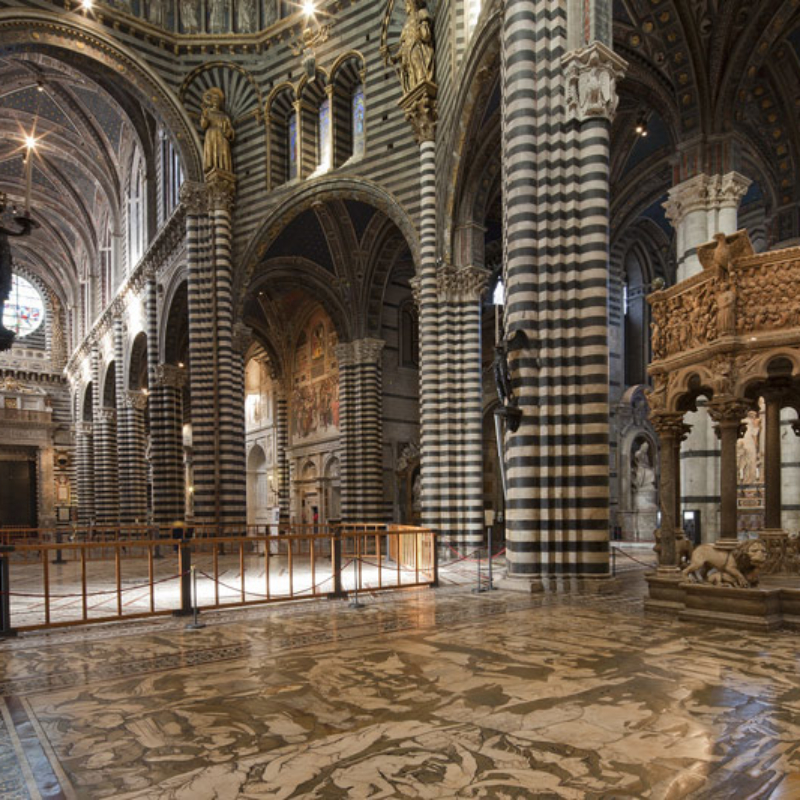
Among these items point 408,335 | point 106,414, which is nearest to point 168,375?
point 408,335

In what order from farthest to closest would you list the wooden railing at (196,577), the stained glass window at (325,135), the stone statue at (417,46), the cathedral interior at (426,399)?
the stained glass window at (325,135), the stone statue at (417,46), the wooden railing at (196,577), the cathedral interior at (426,399)

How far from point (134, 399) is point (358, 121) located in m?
17.6

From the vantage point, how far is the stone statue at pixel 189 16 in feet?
74.3

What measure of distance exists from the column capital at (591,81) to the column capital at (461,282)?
6.55 m

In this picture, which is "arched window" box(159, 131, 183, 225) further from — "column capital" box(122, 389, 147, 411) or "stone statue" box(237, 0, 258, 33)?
"column capital" box(122, 389, 147, 411)

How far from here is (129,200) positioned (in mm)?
31484

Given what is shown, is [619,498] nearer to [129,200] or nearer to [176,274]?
[176,274]

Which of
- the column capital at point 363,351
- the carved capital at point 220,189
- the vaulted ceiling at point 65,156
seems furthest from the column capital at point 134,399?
the carved capital at point 220,189

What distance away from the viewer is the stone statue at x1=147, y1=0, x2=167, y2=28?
2216 cm

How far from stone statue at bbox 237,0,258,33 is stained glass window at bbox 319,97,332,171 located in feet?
13.5

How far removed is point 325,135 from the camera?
69.7 feet

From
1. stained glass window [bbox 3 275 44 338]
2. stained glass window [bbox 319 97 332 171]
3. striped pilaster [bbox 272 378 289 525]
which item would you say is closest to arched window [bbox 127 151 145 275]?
striped pilaster [bbox 272 378 289 525]

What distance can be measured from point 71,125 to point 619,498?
95.6 ft

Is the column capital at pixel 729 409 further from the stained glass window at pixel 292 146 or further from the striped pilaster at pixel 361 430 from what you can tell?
the striped pilaster at pixel 361 430
